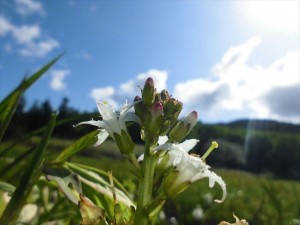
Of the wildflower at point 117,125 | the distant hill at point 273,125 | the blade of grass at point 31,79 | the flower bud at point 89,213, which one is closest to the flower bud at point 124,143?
the wildflower at point 117,125

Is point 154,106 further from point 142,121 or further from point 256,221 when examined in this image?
point 256,221

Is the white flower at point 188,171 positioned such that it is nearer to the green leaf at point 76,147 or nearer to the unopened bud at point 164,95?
the unopened bud at point 164,95

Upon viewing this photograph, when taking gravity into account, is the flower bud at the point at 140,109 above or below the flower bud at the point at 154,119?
above

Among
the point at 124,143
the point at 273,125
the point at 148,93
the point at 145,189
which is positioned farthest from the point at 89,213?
the point at 273,125

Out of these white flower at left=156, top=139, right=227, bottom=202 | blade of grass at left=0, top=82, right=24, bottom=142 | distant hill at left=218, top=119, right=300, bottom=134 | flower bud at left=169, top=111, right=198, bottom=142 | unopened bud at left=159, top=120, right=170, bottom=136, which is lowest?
white flower at left=156, top=139, right=227, bottom=202

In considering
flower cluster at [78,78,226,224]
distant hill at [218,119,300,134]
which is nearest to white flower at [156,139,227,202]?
flower cluster at [78,78,226,224]

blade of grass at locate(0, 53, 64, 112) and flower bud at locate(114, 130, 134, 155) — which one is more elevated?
blade of grass at locate(0, 53, 64, 112)

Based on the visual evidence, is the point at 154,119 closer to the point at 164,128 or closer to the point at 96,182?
the point at 164,128

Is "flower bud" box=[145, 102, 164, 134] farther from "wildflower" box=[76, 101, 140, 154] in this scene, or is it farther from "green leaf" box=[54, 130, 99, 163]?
"green leaf" box=[54, 130, 99, 163]

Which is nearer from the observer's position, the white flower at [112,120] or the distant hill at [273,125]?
the white flower at [112,120]
